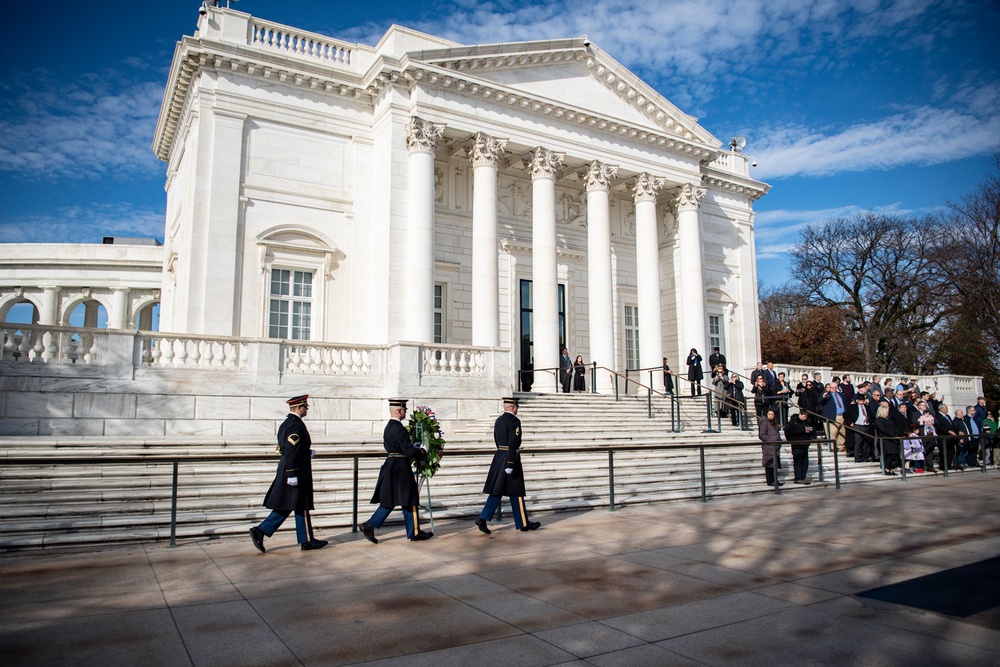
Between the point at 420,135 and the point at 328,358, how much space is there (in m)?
8.46

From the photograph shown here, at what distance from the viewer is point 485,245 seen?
23641mm

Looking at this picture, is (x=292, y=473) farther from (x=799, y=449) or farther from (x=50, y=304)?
(x=50, y=304)

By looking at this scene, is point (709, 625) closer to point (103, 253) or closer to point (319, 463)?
point (319, 463)

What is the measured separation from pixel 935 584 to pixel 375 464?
10.1 meters

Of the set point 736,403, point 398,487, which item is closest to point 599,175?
point 736,403

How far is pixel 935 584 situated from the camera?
6754 millimetres

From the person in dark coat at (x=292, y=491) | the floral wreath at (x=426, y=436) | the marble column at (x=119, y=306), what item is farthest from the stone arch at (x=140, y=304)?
the person in dark coat at (x=292, y=491)

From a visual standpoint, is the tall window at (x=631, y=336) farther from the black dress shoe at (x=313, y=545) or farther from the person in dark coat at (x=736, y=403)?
the black dress shoe at (x=313, y=545)

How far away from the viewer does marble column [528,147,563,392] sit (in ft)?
80.0

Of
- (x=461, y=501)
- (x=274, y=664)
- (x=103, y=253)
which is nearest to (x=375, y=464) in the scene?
(x=461, y=501)

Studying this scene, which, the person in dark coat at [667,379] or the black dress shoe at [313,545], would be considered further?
the person in dark coat at [667,379]

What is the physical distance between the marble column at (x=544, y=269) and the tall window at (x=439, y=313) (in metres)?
3.47

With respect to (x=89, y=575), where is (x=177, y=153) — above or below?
above

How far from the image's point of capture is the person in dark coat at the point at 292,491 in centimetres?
855
